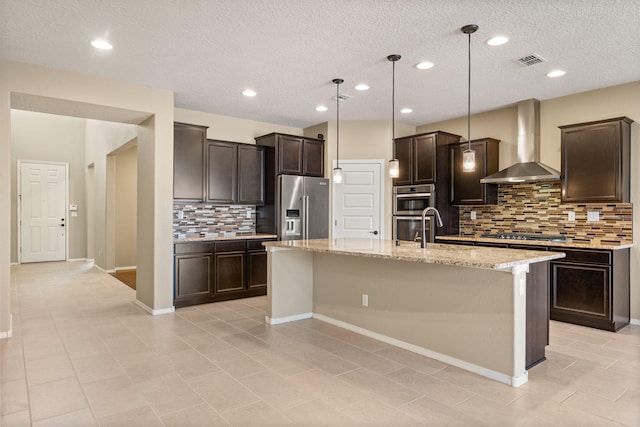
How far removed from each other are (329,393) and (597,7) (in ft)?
10.8

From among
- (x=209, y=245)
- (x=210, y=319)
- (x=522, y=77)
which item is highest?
(x=522, y=77)

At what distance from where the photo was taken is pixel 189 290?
5.24m

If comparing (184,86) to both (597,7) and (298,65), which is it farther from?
(597,7)

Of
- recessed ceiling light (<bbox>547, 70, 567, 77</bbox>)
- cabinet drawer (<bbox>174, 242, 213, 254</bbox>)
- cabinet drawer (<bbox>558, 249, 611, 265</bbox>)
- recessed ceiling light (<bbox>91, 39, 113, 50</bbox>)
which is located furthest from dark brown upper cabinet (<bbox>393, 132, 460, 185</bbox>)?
recessed ceiling light (<bbox>91, 39, 113, 50</bbox>)

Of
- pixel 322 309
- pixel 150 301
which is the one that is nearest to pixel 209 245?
pixel 150 301

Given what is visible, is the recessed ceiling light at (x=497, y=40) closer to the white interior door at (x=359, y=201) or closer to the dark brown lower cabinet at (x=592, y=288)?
the dark brown lower cabinet at (x=592, y=288)

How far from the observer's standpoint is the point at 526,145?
5.19 metres

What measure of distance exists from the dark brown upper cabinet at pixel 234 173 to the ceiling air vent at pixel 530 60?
3774 millimetres

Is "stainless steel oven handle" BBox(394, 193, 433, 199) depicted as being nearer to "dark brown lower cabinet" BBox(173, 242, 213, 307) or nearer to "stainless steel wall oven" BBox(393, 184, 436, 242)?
"stainless steel wall oven" BBox(393, 184, 436, 242)

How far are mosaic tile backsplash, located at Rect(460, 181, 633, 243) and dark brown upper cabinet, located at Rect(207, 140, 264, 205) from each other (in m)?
3.20

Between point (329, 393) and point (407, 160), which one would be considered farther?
point (407, 160)

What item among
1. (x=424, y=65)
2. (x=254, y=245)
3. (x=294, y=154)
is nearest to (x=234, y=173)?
(x=294, y=154)

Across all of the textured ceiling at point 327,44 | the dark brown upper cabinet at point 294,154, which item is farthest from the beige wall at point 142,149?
the dark brown upper cabinet at point 294,154

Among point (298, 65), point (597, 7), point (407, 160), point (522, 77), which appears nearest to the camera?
point (597, 7)
